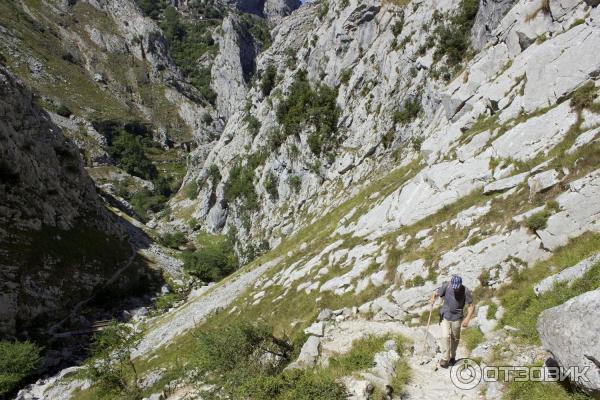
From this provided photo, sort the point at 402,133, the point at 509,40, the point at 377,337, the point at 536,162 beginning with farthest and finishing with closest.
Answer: the point at 402,133, the point at 509,40, the point at 536,162, the point at 377,337

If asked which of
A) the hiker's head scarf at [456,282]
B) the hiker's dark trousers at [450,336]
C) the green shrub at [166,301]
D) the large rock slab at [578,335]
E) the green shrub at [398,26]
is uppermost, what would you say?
the green shrub at [398,26]

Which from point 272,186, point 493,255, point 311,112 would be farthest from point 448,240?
point 272,186

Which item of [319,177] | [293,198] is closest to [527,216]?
[319,177]

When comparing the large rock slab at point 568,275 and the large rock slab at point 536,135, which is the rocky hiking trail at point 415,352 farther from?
the large rock slab at point 536,135

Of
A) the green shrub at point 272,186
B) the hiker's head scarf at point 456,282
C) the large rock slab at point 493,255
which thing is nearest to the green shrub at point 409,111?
the green shrub at point 272,186

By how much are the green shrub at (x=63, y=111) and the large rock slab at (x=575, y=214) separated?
203m

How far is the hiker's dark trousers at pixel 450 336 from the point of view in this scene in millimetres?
11492

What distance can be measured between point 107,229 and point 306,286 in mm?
65614

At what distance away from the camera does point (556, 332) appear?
8.05 meters

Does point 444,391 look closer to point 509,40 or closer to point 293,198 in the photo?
point 509,40

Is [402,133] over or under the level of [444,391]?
under

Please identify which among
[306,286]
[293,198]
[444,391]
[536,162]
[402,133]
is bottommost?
[293,198]

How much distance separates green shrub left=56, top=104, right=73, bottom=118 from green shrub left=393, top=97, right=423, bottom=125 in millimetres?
172406

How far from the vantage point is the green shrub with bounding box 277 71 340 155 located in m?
77.5
